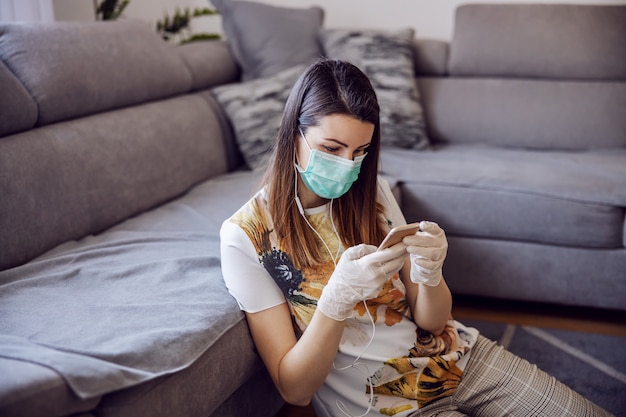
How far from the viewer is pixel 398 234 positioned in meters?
1.09

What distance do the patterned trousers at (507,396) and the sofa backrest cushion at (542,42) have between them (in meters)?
1.79

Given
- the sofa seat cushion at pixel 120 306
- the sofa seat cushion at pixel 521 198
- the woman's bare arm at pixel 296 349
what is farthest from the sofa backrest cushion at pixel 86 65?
the woman's bare arm at pixel 296 349

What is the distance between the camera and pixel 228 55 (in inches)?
112

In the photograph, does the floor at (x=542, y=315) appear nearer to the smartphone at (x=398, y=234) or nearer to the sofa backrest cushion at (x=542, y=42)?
the sofa backrest cushion at (x=542, y=42)

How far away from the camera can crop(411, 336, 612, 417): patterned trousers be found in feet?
4.03

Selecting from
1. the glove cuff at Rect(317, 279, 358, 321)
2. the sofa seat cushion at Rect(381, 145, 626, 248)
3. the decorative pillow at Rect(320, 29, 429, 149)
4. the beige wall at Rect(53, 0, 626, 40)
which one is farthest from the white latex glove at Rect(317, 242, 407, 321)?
the beige wall at Rect(53, 0, 626, 40)

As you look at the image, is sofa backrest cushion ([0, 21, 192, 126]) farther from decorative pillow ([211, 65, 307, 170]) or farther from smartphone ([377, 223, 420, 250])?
smartphone ([377, 223, 420, 250])

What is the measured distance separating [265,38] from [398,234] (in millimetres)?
1881

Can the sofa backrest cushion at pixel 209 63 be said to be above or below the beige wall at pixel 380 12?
below

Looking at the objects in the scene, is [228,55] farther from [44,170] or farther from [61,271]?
[61,271]

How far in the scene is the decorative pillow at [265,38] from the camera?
277 centimetres

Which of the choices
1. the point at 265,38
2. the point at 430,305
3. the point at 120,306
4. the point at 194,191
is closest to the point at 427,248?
the point at 430,305

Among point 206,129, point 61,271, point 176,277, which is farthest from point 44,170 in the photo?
point 206,129

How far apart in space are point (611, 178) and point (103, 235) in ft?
5.29
